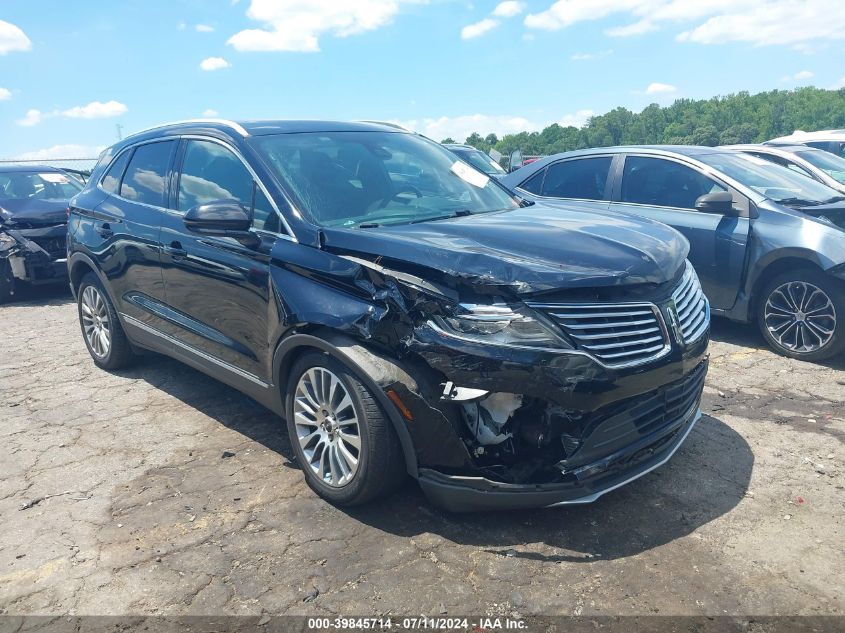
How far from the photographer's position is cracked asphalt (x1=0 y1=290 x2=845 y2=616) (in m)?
2.73

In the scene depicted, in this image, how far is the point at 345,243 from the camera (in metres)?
3.25

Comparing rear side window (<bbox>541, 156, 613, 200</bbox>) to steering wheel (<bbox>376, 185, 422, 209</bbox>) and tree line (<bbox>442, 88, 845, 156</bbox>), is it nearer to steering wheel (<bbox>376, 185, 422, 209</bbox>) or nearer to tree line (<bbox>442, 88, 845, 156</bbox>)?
steering wheel (<bbox>376, 185, 422, 209</bbox>)

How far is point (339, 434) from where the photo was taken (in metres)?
3.30

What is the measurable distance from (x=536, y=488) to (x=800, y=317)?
3770 mm

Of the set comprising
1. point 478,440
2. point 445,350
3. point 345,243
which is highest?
point 345,243

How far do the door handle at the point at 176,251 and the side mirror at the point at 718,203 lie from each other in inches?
165

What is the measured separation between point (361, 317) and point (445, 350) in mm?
456

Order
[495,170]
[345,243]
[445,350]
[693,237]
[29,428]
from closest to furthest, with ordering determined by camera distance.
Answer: [445,350]
[345,243]
[29,428]
[693,237]
[495,170]

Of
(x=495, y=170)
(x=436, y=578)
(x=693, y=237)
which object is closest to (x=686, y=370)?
(x=436, y=578)

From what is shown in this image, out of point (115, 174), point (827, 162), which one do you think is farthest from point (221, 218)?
point (827, 162)

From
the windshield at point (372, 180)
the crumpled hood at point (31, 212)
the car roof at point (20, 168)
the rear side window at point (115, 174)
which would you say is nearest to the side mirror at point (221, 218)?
the windshield at point (372, 180)

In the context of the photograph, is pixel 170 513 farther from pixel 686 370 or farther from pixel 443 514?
pixel 686 370

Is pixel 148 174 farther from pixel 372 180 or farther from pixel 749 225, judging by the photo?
pixel 749 225

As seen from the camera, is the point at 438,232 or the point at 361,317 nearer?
the point at 361,317
